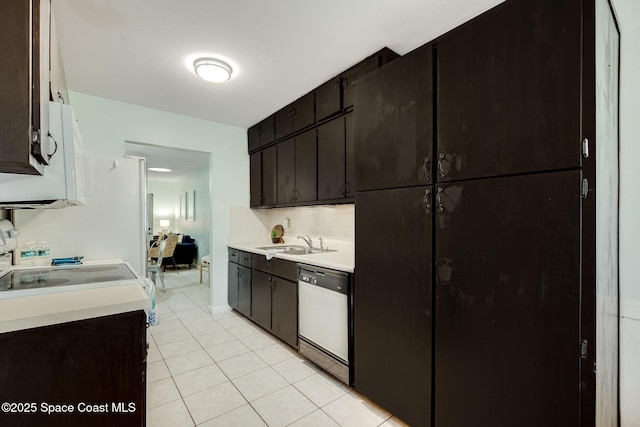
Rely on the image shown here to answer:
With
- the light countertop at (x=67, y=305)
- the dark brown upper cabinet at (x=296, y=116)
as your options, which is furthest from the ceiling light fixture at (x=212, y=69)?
the light countertop at (x=67, y=305)

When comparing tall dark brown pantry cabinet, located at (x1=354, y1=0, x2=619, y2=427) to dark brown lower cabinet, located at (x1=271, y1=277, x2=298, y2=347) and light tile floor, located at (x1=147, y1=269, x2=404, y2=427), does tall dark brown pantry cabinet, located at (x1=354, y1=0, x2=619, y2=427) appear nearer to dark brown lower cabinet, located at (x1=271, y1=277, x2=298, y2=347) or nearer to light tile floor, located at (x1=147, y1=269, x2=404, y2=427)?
light tile floor, located at (x1=147, y1=269, x2=404, y2=427)

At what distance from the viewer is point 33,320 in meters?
0.98

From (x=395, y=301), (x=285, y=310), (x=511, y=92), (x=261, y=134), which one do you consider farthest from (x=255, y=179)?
(x=511, y=92)

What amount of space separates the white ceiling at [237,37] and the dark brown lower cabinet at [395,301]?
3.50 ft

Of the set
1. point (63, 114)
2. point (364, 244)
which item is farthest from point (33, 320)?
point (364, 244)

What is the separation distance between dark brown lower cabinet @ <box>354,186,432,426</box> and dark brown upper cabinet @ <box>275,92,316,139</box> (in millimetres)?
1257

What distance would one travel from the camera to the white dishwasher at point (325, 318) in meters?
1.91

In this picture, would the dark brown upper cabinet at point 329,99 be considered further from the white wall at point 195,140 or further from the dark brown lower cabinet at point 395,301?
the white wall at point 195,140

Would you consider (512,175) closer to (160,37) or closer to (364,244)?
(364,244)

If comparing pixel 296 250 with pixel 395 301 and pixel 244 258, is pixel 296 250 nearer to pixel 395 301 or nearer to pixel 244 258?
pixel 244 258

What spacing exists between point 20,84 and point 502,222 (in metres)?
1.74

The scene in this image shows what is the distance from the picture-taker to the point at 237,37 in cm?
189

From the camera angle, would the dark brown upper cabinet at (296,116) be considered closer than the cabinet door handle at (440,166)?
No
